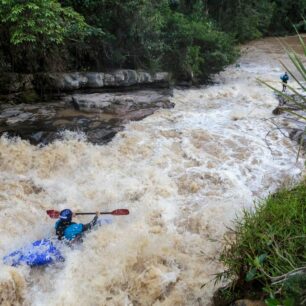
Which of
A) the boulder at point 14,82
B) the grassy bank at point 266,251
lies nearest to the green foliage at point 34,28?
the boulder at point 14,82

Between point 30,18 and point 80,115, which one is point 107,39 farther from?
point 30,18

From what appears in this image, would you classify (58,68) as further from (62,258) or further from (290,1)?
(290,1)

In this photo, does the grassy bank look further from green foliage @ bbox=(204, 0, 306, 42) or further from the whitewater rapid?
green foliage @ bbox=(204, 0, 306, 42)

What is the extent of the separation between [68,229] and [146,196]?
56.4 inches

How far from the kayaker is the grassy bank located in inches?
80.0

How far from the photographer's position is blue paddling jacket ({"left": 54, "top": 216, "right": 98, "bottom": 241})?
177 inches

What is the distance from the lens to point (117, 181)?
588cm

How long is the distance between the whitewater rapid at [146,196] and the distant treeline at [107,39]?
1988 mm

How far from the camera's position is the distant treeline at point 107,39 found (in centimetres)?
672

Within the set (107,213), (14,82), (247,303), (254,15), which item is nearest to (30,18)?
(14,82)

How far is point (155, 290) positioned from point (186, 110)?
563 centimetres

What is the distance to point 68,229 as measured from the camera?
14.8 ft

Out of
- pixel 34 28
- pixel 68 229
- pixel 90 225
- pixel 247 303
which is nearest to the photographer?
pixel 247 303

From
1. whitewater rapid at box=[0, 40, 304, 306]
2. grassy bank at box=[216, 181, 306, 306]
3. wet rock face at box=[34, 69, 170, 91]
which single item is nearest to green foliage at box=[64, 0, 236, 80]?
wet rock face at box=[34, 69, 170, 91]
